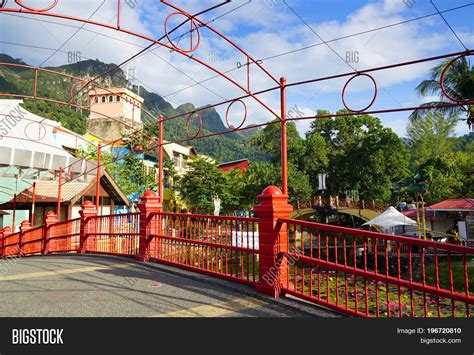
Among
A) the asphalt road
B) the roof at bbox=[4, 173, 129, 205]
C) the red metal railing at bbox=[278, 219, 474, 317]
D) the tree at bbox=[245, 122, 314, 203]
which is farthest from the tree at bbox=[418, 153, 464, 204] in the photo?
the asphalt road

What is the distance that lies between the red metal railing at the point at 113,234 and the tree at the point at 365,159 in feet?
87.4

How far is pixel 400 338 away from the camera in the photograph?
11.5 feet

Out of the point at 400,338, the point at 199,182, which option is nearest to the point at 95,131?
the point at 199,182

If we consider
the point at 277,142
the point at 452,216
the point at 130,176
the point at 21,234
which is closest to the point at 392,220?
the point at 452,216

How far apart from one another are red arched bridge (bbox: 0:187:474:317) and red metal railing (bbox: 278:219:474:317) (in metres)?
0.02

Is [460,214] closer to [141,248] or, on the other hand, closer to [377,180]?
[377,180]

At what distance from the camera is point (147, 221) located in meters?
7.76

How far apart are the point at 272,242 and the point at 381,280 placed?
1.65 m

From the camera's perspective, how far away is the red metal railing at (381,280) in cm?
350

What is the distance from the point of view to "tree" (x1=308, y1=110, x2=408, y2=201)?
107ft

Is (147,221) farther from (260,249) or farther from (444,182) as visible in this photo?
(444,182)

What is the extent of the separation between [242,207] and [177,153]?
13509 mm

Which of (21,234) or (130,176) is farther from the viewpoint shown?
(130,176)

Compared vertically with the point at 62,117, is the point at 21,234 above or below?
below
